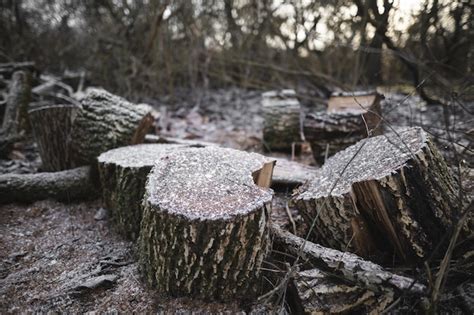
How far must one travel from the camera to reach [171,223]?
155cm

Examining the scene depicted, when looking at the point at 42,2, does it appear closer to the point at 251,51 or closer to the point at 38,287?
the point at 251,51

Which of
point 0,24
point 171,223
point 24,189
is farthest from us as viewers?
point 0,24

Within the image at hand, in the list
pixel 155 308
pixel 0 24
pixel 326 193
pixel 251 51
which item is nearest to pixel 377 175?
pixel 326 193

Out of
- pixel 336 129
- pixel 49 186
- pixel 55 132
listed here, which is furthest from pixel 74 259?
pixel 336 129

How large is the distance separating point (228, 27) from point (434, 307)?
5.34 metres

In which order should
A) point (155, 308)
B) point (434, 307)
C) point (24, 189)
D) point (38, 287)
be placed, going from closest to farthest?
point (434, 307) < point (155, 308) < point (38, 287) < point (24, 189)

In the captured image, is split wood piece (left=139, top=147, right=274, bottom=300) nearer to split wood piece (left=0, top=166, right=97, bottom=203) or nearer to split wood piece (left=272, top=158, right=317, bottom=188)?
split wood piece (left=272, top=158, right=317, bottom=188)

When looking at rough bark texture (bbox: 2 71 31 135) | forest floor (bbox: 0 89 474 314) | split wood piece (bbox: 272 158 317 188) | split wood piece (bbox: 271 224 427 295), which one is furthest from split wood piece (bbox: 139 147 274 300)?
rough bark texture (bbox: 2 71 31 135)

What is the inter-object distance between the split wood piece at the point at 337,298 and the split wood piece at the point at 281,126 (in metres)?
2.19

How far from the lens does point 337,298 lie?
1591mm

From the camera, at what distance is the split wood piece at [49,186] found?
8.45 ft

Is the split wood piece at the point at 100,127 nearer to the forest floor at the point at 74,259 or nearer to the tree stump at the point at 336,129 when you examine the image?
the forest floor at the point at 74,259

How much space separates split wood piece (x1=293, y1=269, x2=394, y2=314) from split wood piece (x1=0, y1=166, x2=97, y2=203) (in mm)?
1919

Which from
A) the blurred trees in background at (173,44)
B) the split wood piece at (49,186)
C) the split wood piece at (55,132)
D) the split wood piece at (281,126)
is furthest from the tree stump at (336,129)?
the split wood piece at (55,132)
